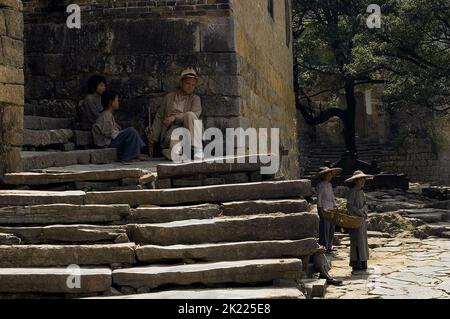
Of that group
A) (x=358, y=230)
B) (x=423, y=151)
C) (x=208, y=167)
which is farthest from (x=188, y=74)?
(x=423, y=151)

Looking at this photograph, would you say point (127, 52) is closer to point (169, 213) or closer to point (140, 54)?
point (140, 54)

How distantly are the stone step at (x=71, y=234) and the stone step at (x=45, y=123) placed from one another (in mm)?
3528

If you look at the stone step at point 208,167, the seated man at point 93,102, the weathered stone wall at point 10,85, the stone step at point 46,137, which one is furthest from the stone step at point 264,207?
the seated man at point 93,102

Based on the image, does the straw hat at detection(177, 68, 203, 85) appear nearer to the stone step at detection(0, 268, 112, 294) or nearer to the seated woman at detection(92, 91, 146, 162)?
the seated woman at detection(92, 91, 146, 162)

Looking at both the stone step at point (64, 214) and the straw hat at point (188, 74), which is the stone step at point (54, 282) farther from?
the straw hat at point (188, 74)

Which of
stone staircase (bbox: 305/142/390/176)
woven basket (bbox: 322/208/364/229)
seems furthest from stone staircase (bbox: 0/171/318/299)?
stone staircase (bbox: 305/142/390/176)

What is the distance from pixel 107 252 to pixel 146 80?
4.77 meters

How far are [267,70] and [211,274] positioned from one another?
27.0ft

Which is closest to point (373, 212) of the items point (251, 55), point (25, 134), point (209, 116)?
point (251, 55)

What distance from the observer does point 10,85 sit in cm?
680

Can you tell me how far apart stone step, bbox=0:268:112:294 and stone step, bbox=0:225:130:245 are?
45cm

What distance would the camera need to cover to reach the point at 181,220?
5.76m

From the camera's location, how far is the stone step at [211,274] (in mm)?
5004
